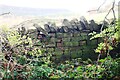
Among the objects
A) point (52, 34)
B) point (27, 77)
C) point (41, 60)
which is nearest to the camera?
point (27, 77)

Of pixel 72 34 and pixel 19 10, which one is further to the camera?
pixel 19 10

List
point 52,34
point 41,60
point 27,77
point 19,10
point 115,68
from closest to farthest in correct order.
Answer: point 115,68, point 27,77, point 41,60, point 52,34, point 19,10

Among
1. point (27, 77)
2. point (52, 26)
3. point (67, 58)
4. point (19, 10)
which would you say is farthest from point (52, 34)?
point (19, 10)

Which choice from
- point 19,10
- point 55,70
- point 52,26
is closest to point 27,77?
point 55,70

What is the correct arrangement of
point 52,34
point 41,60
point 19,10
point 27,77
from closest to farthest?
point 27,77
point 41,60
point 52,34
point 19,10

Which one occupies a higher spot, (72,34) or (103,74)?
(72,34)

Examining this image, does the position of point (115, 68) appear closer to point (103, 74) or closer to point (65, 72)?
point (103, 74)

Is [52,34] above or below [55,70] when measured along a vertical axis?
above

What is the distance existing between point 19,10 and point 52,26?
297 inches

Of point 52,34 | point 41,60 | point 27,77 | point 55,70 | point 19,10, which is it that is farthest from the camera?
point 19,10

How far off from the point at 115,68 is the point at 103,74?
0.22 metres

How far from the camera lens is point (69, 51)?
6680 millimetres

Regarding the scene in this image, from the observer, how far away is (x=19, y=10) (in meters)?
13.8

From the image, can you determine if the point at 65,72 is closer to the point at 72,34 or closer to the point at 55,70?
the point at 55,70
